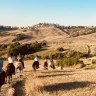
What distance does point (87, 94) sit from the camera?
1745 centimetres

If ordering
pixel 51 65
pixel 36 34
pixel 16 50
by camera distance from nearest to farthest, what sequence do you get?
pixel 51 65 → pixel 16 50 → pixel 36 34

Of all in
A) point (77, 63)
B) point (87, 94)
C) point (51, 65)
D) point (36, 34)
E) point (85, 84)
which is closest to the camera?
point (87, 94)

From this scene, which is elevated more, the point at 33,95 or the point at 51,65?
the point at 33,95

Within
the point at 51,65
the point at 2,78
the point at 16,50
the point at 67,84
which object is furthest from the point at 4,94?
the point at 16,50

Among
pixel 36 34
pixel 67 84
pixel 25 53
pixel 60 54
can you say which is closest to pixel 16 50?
pixel 25 53

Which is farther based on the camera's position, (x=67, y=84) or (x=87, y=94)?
(x=67, y=84)

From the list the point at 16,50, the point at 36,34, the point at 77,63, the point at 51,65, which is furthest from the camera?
the point at 36,34

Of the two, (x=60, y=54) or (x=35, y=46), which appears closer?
(x=60, y=54)

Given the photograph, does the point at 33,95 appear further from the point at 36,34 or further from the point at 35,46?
the point at 36,34

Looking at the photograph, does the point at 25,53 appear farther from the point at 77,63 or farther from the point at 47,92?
the point at 47,92

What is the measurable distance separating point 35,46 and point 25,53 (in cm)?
404

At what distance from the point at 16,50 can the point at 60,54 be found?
13.4 m

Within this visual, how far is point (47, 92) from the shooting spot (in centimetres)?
1791

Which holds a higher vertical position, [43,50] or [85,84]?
[85,84]
